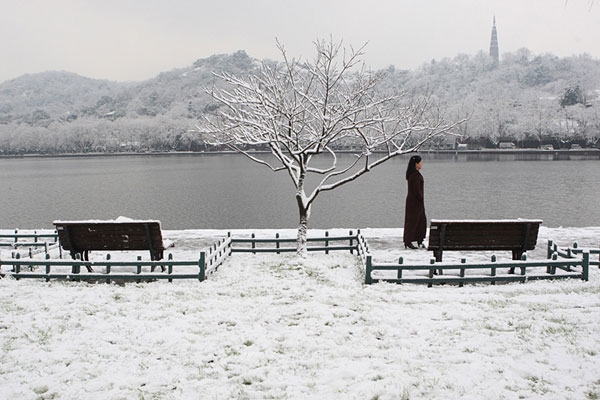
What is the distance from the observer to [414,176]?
12.8 metres

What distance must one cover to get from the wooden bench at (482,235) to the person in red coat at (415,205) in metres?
1.99

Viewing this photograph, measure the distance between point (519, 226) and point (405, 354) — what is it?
6.17 meters

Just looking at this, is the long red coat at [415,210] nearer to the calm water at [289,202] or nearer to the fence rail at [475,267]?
the fence rail at [475,267]

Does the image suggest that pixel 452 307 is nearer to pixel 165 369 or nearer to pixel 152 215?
pixel 165 369

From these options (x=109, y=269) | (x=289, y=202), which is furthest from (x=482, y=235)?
(x=289, y=202)

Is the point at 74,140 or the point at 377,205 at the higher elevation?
the point at 74,140

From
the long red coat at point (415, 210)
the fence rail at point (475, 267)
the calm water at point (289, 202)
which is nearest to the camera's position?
the fence rail at point (475, 267)

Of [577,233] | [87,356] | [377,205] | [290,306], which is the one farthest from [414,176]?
[377,205]

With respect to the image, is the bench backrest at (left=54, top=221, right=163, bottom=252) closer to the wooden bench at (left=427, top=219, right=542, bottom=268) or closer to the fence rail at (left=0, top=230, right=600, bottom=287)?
the fence rail at (left=0, top=230, right=600, bottom=287)

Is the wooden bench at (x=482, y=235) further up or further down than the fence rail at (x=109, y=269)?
further up

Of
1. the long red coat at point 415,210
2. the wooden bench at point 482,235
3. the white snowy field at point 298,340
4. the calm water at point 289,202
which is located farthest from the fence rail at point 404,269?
the calm water at point 289,202

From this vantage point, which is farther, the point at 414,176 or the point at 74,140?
the point at 74,140

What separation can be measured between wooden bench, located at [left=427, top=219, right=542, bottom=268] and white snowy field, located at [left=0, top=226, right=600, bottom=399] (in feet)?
4.49

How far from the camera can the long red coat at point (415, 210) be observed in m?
12.8
